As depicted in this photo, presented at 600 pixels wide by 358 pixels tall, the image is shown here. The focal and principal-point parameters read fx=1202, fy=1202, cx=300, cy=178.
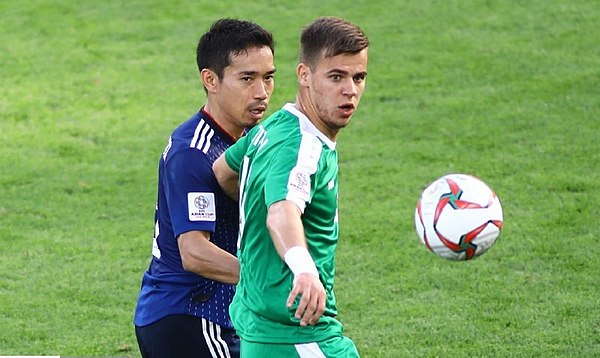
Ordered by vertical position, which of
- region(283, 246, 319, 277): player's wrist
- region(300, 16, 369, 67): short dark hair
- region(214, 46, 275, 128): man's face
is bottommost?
region(283, 246, 319, 277): player's wrist

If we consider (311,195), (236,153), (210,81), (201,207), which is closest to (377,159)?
(210,81)

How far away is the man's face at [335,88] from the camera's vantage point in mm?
5211

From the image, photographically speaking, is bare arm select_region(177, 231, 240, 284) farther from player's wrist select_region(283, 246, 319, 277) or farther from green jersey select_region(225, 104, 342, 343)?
player's wrist select_region(283, 246, 319, 277)

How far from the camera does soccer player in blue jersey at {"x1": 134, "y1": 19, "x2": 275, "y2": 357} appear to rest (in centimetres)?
572

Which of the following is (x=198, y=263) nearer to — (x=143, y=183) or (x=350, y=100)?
(x=350, y=100)

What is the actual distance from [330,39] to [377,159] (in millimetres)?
7851

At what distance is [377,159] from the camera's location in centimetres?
1305

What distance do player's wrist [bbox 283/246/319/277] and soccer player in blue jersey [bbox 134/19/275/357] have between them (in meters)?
1.03

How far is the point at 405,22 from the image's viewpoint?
56.6 feet

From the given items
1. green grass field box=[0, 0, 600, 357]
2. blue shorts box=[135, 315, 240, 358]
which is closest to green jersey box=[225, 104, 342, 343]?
blue shorts box=[135, 315, 240, 358]

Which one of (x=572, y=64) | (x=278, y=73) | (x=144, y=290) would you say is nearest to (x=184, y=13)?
(x=278, y=73)

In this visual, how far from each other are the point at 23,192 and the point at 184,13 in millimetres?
6537

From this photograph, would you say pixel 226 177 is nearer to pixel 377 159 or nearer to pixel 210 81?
pixel 210 81

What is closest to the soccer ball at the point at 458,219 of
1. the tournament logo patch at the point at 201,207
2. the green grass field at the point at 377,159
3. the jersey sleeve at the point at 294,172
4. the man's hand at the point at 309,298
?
the jersey sleeve at the point at 294,172
